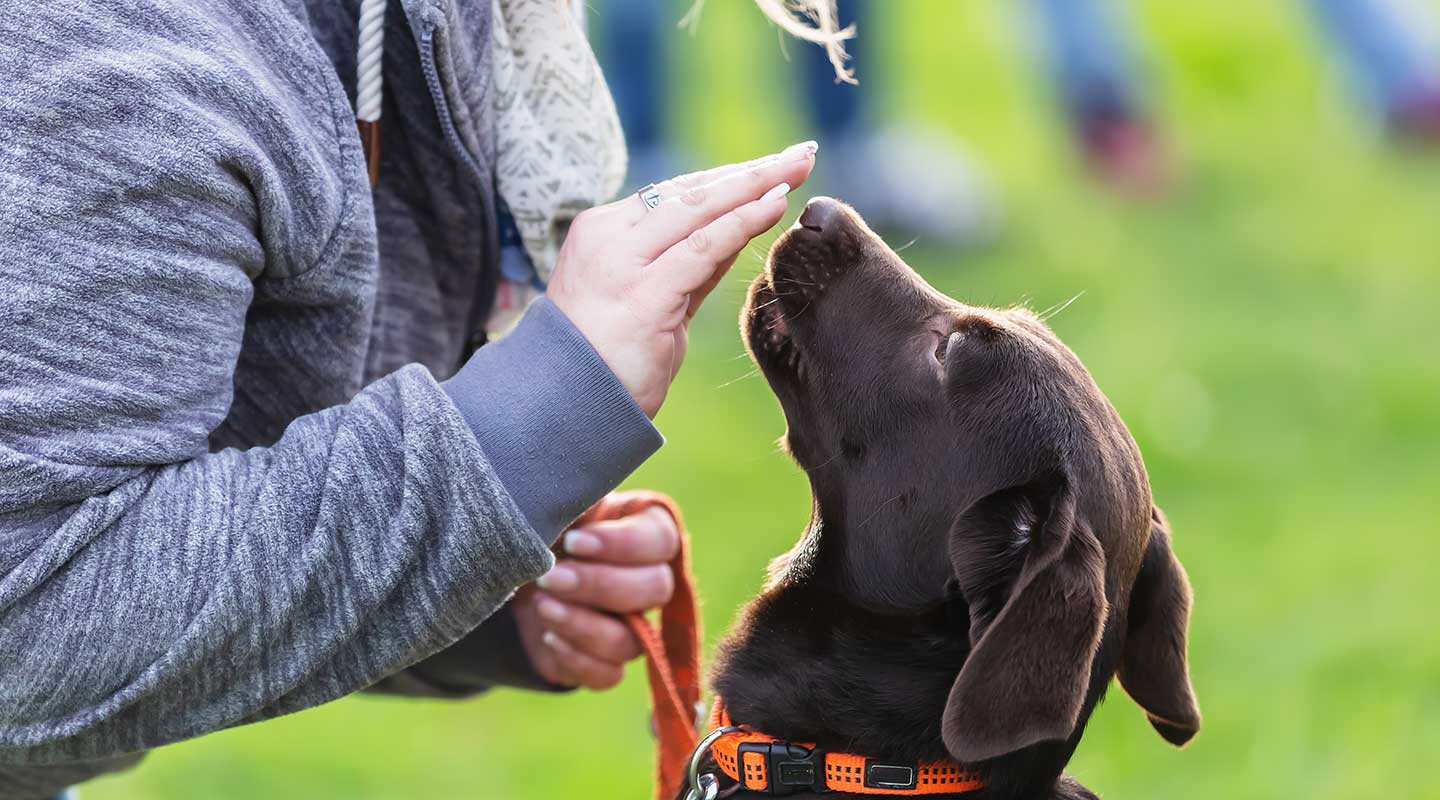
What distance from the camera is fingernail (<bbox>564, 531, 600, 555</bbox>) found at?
2113 mm

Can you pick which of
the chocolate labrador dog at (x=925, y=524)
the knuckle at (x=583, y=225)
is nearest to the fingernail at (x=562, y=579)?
the chocolate labrador dog at (x=925, y=524)

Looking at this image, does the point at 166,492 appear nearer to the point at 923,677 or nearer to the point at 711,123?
the point at 923,677

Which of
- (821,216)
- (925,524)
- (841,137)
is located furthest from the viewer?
(841,137)

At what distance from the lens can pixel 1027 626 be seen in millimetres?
1637

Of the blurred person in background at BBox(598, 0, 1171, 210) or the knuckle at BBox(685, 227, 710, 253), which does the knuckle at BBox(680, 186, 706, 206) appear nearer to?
the knuckle at BBox(685, 227, 710, 253)


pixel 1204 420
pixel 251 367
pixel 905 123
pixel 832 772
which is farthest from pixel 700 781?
pixel 905 123

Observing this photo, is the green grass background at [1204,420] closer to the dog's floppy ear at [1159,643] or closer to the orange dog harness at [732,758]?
the orange dog harness at [732,758]

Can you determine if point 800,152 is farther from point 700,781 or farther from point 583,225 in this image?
point 700,781

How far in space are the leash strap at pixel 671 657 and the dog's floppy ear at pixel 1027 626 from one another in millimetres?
469

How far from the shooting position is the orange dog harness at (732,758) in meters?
1.83

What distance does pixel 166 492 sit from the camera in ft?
5.04

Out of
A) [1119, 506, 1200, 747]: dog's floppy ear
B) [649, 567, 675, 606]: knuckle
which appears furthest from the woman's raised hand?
[1119, 506, 1200, 747]: dog's floppy ear

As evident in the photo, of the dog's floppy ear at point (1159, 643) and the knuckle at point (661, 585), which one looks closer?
the dog's floppy ear at point (1159, 643)

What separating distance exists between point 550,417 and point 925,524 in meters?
0.55
